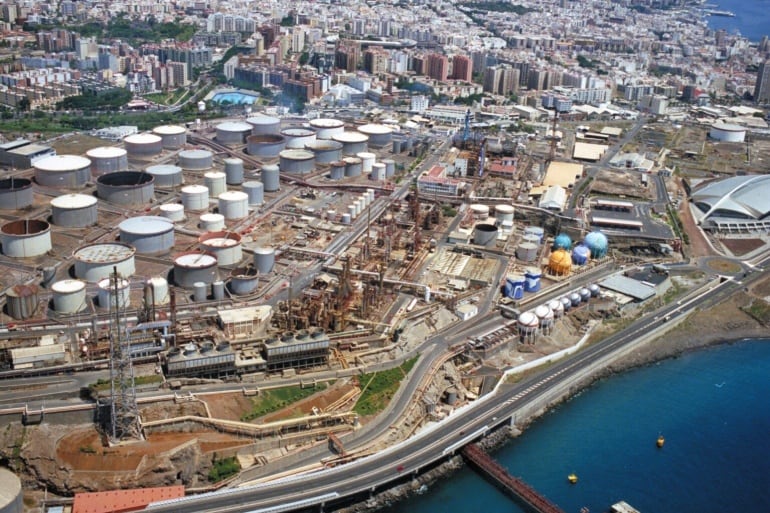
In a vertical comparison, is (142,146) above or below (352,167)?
above

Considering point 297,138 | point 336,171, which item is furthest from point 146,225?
point 297,138

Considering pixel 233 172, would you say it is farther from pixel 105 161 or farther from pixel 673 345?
pixel 673 345

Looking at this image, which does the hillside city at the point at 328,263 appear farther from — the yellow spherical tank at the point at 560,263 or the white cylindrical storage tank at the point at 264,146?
the white cylindrical storage tank at the point at 264,146

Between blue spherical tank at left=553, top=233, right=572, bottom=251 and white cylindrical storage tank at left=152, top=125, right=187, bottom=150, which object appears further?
white cylindrical storage tank at left=152, top=125, right=187, bottom=150

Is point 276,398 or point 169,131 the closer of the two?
point 276,398

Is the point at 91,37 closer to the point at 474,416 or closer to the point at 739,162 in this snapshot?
the point at 739,162

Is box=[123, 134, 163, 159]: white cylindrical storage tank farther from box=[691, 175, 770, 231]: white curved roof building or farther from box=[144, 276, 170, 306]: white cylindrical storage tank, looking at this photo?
box=[691, 175, 770, 231]: white curved roof building

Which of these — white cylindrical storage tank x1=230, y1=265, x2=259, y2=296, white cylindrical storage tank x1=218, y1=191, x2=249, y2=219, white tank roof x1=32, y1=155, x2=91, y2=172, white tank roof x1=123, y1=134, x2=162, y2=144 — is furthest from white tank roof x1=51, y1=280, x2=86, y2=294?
white tank roof x1=123, y1=134, x2=162, y2=144

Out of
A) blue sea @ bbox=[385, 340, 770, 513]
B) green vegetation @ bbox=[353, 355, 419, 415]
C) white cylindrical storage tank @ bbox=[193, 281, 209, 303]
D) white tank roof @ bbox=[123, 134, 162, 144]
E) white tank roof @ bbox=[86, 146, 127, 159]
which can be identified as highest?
white tank roof @ bbox=[123, 134, 162, 144]
